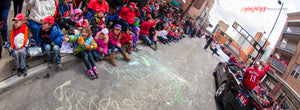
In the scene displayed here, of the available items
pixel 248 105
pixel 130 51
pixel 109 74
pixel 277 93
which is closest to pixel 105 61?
pixel 109 74

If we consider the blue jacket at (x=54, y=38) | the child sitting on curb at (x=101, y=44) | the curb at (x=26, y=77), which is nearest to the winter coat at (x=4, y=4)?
the blue jacket at (x=54, y=38)

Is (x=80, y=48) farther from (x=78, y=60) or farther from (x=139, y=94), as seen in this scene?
(x=139, y=94)

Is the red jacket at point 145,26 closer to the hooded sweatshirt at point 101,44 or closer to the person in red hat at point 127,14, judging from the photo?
the person in red hat at point 127,14

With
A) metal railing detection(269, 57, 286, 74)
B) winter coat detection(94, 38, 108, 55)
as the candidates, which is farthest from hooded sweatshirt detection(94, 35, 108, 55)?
metal railing detection(269, 57, 286, 74)

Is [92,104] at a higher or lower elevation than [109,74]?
lower

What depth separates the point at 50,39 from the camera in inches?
125

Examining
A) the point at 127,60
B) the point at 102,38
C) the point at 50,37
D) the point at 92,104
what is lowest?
the point at 92,104

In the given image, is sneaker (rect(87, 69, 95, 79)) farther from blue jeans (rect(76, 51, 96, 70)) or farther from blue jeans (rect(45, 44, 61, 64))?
blue jeans (rect(45, 44, 61, 64))

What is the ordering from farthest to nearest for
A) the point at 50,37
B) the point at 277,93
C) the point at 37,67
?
1. the point at 277,93
2. the point at 50,37
3. the point at 37,67

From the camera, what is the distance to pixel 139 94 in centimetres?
349

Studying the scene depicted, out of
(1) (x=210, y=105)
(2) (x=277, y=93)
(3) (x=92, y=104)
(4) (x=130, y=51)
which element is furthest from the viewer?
(2) (x=277, y=93)

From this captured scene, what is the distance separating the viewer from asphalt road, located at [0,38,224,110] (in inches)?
95.3

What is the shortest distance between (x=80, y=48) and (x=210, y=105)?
483 cm

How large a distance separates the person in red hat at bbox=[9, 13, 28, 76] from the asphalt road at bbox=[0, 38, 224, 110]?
373 millimetres
